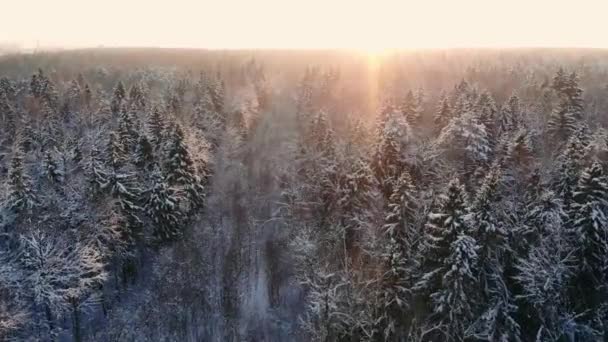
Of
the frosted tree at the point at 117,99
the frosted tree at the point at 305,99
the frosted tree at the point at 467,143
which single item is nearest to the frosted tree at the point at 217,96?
the frosted tree at the point at 305,99

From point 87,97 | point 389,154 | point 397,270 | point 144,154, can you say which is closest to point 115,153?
point 144,154

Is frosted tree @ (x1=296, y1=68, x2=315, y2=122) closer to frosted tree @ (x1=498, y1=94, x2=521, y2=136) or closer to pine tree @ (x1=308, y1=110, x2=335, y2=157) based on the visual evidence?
pine tree @ (x1=308, y1=110, x2=335, y2=157)

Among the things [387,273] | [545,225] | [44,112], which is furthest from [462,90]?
[44,112]

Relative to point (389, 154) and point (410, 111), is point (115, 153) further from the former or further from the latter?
point (410, 111)

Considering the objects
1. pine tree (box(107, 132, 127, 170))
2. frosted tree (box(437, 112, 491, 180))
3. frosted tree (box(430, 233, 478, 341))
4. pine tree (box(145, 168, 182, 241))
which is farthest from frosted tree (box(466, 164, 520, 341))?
pine tree (box(107, 132, 127, 170))

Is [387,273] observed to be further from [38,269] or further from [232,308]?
[38,269]

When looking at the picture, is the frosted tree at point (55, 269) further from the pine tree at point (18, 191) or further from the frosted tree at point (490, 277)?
the frosted tree at point (490, 277)
